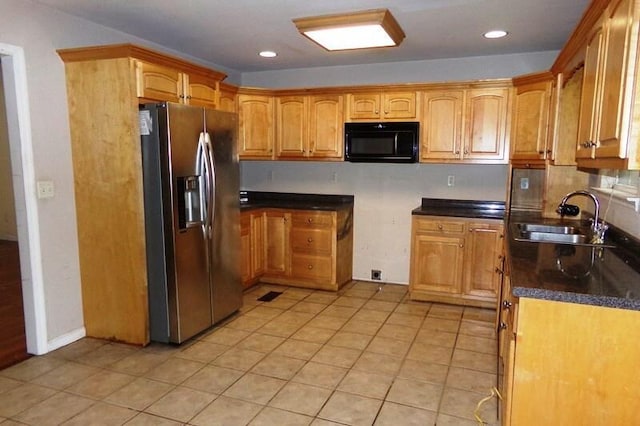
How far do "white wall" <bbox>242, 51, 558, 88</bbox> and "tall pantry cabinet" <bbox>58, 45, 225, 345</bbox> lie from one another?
1921 millimetres

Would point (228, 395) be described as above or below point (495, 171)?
below

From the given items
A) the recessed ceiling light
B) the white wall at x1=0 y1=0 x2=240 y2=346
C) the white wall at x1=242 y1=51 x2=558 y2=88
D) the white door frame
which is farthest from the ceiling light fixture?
the white door frame

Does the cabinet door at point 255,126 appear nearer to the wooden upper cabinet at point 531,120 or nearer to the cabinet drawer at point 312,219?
the cabinet drawer at point 312,219

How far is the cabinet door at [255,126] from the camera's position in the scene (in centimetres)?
467

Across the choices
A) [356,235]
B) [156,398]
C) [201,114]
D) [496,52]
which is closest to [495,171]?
[496,52]

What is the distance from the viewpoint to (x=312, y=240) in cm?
450

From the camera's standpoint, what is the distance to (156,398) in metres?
2.48

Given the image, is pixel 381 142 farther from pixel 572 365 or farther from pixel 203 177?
pixel 572 365

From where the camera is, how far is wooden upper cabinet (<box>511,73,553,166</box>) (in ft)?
11.3

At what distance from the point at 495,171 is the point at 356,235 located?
1642mm

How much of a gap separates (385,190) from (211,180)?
2155mm

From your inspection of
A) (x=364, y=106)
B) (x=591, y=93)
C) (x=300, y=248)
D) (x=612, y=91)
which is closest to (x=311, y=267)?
(x=300, y=248)

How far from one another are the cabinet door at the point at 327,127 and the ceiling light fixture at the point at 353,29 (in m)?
1.24

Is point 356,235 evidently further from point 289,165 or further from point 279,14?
point 279,14
